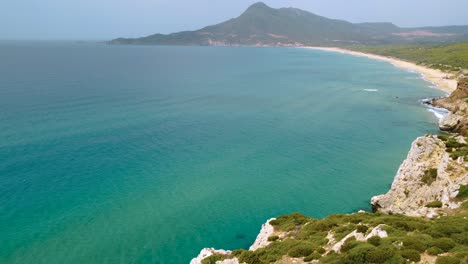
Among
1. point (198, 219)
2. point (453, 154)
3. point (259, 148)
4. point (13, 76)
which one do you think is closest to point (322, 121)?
point (259, 148)

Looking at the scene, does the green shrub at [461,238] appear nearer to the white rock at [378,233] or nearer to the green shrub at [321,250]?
the white rock at [378,233]

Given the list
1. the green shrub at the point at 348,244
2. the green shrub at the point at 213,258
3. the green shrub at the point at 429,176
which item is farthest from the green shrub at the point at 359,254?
the green shrub at the point at 429,176

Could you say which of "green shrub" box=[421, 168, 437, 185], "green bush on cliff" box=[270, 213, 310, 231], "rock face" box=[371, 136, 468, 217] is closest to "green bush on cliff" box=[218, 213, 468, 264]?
"green bush on cliff" box=[270, 213, 310, 231]

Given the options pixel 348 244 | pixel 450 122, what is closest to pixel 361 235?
pixel 348 244

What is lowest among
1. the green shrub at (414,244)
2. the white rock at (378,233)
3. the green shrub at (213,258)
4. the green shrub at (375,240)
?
the green shrub at (213,258)

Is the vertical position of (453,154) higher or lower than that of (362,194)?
higher

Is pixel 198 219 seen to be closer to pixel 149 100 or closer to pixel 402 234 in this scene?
pixel 402 234

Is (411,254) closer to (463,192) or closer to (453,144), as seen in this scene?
(463,192)
